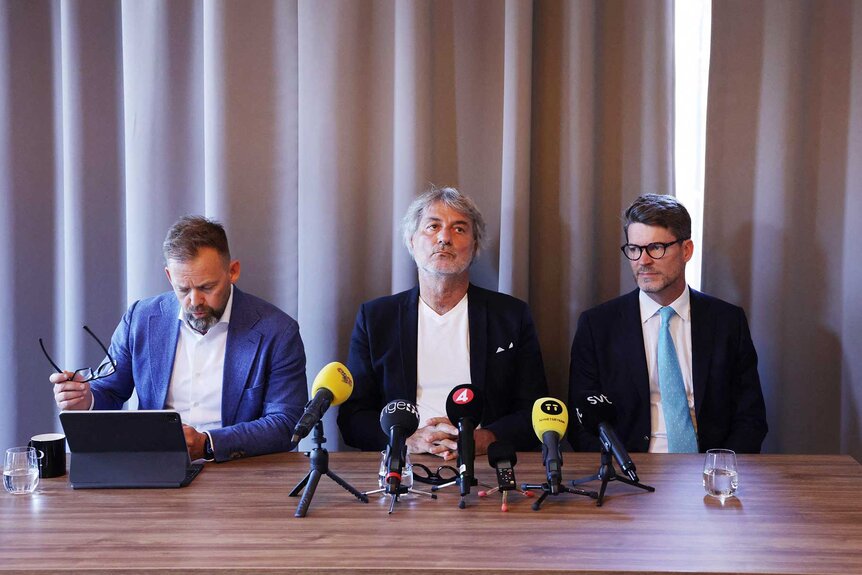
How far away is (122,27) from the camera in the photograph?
3.32m

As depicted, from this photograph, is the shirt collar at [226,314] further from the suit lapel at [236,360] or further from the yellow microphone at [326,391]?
the yellow microphone at [326,391]

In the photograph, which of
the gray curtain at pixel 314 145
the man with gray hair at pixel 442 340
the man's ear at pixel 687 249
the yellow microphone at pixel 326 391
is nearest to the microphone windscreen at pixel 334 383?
the yellow microphone at pixel 326 391

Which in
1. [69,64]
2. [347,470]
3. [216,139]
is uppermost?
[69,64]

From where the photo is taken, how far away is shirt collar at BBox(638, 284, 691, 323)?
3031mm

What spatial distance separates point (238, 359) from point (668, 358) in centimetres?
153

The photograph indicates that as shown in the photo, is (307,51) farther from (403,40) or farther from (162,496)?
(162,496)

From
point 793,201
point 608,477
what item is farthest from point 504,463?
point 793,201

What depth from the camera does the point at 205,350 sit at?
286cm

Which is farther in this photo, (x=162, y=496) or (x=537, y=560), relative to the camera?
(x=162, y=496)

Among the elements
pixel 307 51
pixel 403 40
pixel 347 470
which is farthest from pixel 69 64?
pixel 347 470

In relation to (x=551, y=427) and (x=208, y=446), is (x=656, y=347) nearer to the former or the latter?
(x=551, y=427)

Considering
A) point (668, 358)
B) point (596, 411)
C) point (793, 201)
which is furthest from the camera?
point (793, 201)

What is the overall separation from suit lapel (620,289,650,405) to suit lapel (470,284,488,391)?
0.52 m

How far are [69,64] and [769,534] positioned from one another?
306 centimetres
